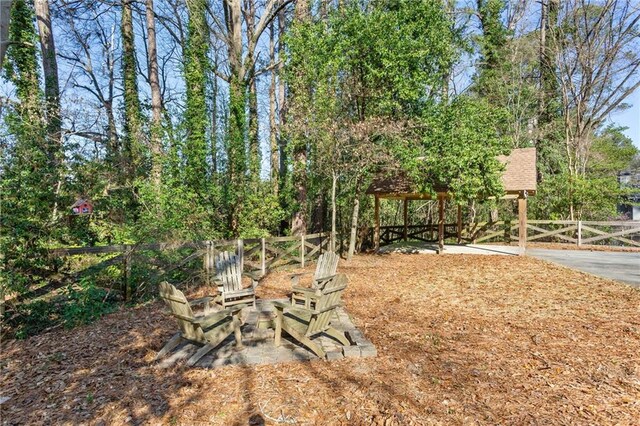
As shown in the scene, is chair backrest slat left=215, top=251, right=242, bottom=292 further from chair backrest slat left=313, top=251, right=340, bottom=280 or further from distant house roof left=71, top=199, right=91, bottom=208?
distant house roof left=71, top=199, right=91, bottom=208

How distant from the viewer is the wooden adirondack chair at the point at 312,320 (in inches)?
158

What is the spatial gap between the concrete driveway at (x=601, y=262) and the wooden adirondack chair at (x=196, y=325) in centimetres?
863

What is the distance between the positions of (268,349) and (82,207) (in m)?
5.08

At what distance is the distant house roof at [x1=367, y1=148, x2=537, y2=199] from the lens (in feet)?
39.2

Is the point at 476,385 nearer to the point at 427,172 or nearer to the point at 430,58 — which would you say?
the point at 427,172

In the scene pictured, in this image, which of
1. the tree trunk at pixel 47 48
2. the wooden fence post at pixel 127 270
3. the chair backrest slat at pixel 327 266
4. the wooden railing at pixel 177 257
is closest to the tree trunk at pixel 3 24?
the wooden railing at pixel 177 257

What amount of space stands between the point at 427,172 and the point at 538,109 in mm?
13308

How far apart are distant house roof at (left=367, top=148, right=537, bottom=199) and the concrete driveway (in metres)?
2.45

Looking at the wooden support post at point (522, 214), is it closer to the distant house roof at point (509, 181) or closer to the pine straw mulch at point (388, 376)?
the distant house roof at point (509, 181)

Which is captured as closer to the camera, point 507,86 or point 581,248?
point 581,248

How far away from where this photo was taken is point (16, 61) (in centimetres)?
1045

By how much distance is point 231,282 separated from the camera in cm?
614

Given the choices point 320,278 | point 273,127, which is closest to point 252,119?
point 273,127

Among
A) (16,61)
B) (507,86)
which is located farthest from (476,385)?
(507,86)
